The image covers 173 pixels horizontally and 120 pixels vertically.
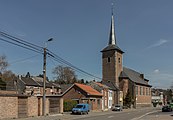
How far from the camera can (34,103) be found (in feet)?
119

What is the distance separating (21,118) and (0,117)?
124 inches

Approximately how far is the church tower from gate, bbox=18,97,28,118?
5620 cm

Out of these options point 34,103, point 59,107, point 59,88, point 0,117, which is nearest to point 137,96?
point 59,88

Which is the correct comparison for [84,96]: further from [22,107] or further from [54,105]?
[22,107]

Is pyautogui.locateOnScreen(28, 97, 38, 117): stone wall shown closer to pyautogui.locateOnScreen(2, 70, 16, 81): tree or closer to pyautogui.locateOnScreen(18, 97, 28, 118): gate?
pyautogui.locateOnScreen(18, 97, 28, 118): gate

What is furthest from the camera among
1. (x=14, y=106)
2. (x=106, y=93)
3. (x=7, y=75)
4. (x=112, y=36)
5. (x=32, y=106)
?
(x=112, y=36)

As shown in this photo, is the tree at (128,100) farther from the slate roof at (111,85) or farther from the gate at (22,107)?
the gate at (22,107)

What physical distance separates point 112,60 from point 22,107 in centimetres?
5804

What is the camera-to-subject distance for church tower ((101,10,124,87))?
89188 mm

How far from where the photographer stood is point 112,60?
89625 millimetres

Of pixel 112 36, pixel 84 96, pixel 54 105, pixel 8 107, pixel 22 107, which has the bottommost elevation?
pixel 54 105

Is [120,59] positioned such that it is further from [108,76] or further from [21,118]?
[21,118]

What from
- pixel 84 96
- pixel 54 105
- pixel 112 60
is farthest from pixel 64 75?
pixel 54 105

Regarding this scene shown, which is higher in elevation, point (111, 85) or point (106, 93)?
point (111, 85)
